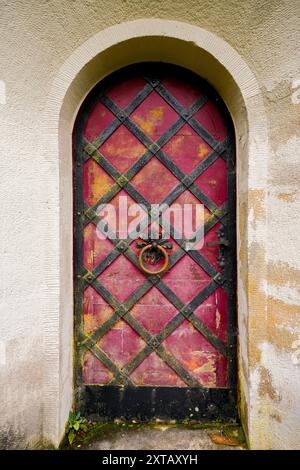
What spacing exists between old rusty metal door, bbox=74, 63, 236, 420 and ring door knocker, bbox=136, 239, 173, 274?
0.02 meters

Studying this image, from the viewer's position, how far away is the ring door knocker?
183 centimetres

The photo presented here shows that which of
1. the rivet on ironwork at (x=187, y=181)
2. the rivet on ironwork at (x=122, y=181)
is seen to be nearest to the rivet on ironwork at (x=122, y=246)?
the rivet on ironwork at (x=122, y=181)

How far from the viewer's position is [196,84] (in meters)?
1.92

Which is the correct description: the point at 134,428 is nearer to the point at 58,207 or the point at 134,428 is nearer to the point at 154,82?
the point at 58,207

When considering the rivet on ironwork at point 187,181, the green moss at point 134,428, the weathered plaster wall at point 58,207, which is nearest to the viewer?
the weathered plaster wall at point 58,207

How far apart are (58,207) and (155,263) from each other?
0.81 m

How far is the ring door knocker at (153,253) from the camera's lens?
1833 mm

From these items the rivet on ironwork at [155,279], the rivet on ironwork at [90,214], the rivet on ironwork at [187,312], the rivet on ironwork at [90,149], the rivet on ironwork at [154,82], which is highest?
the rivet on ironwork at [154,82]

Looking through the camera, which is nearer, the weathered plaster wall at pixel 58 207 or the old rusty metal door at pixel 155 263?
the weathered plaster wall at pixel 58 207

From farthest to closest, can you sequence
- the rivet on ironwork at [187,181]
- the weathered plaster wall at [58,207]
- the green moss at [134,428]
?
the rivet on ironwork at [187,181] → the green moss at [134,428] → the weathered plaster wall at [58,207]

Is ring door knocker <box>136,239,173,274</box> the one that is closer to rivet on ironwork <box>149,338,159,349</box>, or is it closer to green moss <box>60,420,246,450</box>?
rivet on ironwork <box>149,338,159,349</box>

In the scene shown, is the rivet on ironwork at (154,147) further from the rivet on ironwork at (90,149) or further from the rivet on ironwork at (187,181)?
the rivet on ironwork at (90,149)

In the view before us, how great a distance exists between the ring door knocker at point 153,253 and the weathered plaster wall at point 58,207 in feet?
1.82

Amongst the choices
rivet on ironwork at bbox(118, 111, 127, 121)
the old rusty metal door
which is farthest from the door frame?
rivet on ironwork at bbox(118, 111, 127, 121)
